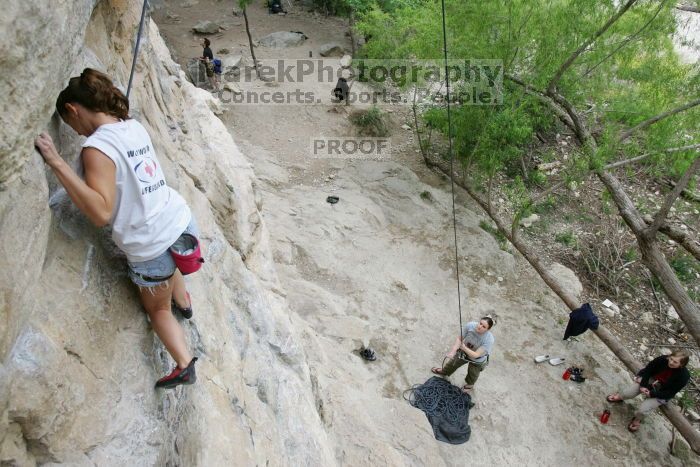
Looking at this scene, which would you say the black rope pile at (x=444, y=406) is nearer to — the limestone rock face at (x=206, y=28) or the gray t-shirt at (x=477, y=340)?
the gray t-shirt at (x=477, y=340)

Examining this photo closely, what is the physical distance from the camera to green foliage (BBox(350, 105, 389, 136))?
1259cm

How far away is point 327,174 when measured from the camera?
1118 cm

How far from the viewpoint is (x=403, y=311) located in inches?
319

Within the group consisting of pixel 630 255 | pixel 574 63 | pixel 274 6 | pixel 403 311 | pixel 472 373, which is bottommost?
pixel 630 255

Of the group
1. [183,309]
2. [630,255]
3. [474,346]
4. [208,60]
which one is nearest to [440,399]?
[474,346]

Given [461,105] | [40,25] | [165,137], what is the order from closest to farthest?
A: 1. [40,25]
2. [165,137]
3. [461,105]

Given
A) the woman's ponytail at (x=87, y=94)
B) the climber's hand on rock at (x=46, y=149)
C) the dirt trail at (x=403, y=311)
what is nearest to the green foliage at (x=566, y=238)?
the dirt trail at (x=403, y=311)

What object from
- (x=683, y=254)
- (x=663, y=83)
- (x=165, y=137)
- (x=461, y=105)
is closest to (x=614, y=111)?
(x=663, y=83)

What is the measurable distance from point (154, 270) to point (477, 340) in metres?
4.72

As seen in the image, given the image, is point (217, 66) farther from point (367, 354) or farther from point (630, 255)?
point (630, 255)

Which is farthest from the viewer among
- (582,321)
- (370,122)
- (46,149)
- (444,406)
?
(370,122)

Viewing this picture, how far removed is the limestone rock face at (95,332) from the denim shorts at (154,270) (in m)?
0.18

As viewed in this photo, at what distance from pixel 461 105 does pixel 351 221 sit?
3462mm

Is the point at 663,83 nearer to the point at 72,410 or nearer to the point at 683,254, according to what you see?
the point at 683,254
